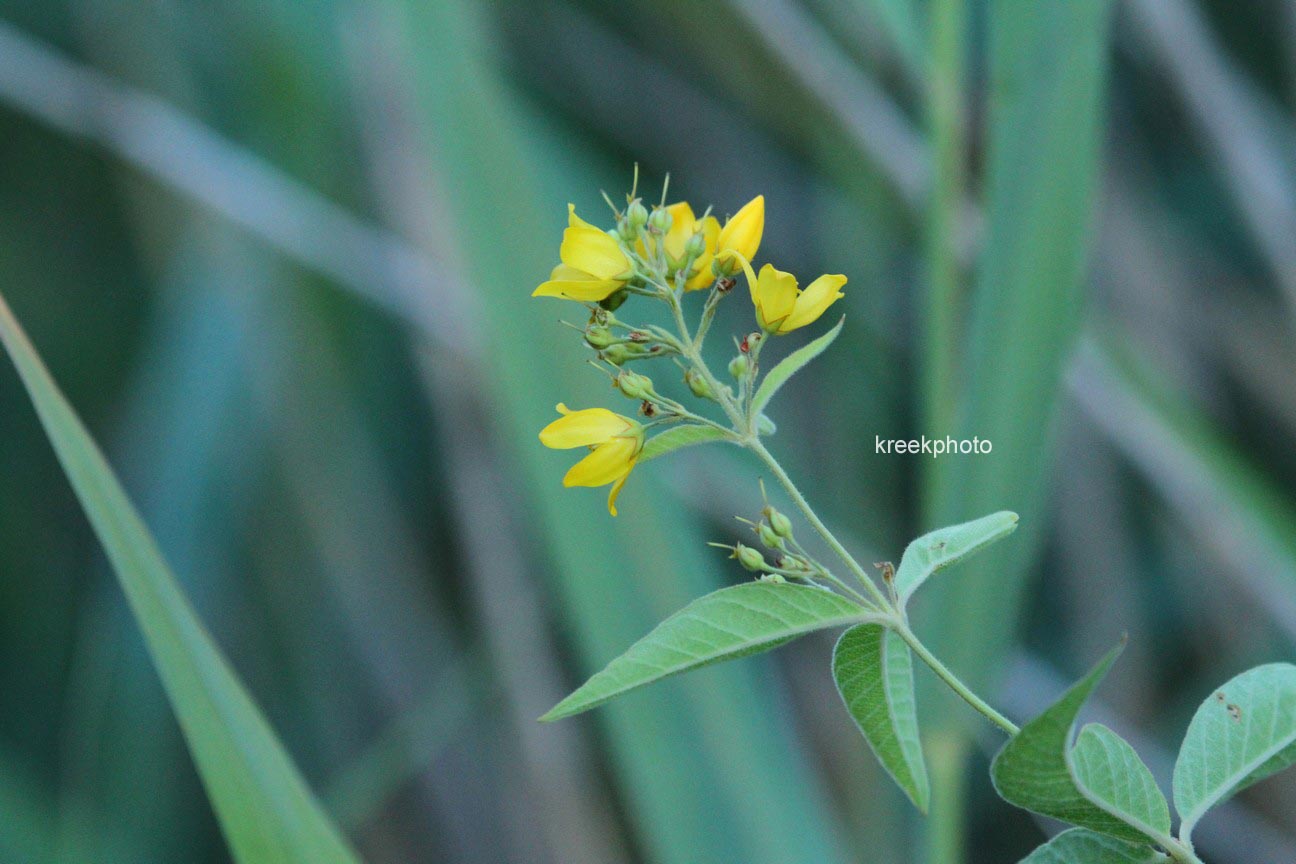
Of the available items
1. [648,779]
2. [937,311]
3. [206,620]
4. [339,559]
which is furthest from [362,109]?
[648,779]

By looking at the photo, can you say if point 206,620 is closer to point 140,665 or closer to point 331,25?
point 140,665

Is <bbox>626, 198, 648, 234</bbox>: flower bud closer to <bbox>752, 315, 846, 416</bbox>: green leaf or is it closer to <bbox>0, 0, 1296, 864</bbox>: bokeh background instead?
<bbox>752, 315, 846, 416</bbox>: green leaf

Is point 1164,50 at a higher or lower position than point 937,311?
higher

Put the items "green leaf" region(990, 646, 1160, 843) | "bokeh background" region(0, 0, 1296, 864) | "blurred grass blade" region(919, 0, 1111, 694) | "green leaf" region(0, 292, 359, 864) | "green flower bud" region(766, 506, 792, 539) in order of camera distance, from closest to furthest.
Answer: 1. "green leaf" region(990, 646, 1160, 843)
2. "green flower bud" region(766, 506, 792, 539)
3. "green leaf" region(0, 292, 359, 864)
4. "blurred grass blade" region(919, 0, 1111, 694)
5. "bokeh background" region(0, 0, 1296, 864)

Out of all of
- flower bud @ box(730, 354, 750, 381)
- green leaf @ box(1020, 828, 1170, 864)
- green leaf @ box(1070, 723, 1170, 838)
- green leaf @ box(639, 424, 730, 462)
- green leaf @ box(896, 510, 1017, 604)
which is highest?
flower bud @ box(730, 354, 750, 381)

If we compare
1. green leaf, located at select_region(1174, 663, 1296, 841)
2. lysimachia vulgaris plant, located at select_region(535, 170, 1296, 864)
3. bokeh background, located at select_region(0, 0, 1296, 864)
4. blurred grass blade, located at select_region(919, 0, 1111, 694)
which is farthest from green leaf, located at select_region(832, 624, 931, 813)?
bokeh background, located at select_region(0, 0, 1296, 864)
